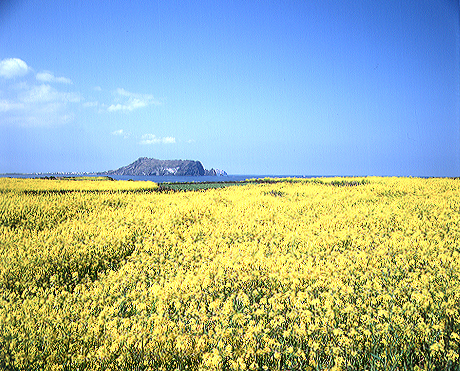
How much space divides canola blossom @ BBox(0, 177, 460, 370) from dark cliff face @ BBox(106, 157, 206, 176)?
6328 inches

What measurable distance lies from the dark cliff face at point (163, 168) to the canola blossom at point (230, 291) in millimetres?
160744

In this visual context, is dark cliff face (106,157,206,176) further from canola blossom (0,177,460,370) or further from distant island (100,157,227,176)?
canola blossom (0,177,460,370)

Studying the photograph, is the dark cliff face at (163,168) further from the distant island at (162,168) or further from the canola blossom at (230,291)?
the canola blossom at (230,291)

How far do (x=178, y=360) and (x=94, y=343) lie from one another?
1.21 m

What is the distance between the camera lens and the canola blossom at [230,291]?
127 inches

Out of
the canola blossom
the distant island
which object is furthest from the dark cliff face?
the canola blossom

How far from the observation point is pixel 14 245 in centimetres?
704

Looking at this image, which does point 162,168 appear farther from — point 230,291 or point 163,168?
point 230,291

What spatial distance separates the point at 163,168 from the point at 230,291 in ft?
560

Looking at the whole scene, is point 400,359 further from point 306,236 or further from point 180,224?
point 180,224

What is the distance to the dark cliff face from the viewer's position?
168875 millimetres

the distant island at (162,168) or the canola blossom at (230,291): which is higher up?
the distant island at (162,168)

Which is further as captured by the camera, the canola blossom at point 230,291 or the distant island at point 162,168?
the distant island at point 162,168

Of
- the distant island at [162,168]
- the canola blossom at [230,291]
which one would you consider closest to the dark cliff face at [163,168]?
the distant island at [162,168]
